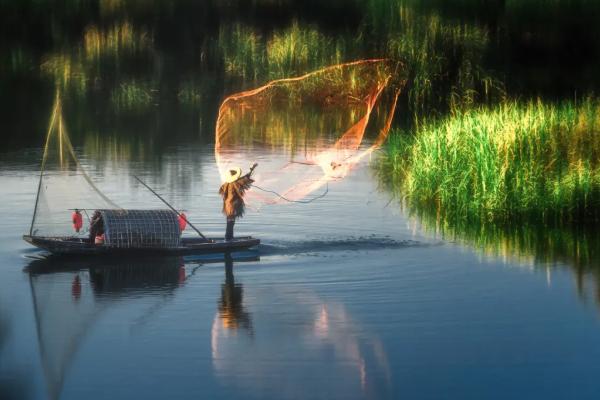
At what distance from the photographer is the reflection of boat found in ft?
35.8

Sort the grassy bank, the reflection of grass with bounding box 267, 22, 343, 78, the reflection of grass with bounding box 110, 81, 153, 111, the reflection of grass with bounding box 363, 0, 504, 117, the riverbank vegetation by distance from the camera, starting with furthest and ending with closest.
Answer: the reflection of grass with bounding box 267, 22, 343, 78, the reflection of grass with bounding box 110, 81, 153, 111, the riverbank vegetation, the reflection of grass with bounding box 363, 0, 504, 117, the grassy bank

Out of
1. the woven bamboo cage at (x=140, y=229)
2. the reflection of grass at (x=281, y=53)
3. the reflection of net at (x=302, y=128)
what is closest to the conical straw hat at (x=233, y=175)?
the reflection of net at (x=302, y=128)

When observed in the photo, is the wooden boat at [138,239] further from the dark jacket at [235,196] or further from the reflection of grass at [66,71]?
the reflection of grass at [66,71]

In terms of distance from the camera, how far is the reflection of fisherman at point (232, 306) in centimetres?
1169

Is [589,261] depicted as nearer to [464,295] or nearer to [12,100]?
[464,295]

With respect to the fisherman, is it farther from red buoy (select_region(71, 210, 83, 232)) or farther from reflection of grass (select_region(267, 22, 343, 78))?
reflection of grass (select_region(267, 22, 343, 78))

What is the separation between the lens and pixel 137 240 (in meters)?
14.1

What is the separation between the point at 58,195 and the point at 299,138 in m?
6.79

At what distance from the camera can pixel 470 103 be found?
88.0 feet

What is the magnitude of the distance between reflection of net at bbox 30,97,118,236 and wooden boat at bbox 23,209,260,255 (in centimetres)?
38

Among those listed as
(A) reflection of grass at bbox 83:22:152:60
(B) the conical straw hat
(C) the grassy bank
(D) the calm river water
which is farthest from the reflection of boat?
(A) reflection of grass at bbox 83:22:152:60

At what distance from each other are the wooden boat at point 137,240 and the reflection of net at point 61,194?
0.38 m

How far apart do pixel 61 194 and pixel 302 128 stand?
826 cm

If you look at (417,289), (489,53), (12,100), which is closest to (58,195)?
(417,289)
